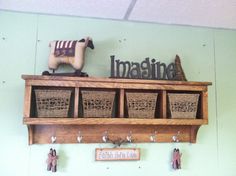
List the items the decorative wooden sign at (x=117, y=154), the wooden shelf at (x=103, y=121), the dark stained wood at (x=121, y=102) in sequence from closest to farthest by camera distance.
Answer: the wooden shelf at (x=103, y=121)
the dark stained wood at (x=121, y=102)
the decorative wooden sign at (x=117, y=154)

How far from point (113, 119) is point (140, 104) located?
8.1 inches

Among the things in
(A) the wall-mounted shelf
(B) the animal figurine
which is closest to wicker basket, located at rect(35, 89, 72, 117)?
(A) the wall-mounted shelf

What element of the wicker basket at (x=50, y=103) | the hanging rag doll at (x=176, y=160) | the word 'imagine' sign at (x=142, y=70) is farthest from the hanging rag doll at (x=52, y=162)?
the hanging rag doll at (x=176, y=160)

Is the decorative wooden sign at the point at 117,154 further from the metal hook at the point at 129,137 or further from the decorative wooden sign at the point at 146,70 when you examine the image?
the decorative wooden sign at the point at 146,70

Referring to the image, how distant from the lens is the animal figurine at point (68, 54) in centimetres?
171

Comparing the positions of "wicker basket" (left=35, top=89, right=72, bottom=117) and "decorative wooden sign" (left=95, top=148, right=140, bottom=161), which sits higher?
"wicker basket" (left=35, top=89, right=72, bottom=117)

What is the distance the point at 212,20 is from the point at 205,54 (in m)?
0.26

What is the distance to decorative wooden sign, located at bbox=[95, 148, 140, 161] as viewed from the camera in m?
1.77

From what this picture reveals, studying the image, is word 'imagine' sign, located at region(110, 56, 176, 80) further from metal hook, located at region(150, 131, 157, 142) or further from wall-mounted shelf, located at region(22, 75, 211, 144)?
metal hook, located at region(150, 131, 157, 142)

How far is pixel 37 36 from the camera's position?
5.97 ft

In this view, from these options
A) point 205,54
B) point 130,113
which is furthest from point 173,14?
point 130,113

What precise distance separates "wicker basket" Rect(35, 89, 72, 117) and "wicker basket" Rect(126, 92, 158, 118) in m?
0.41

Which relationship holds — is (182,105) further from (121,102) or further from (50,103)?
(50,103)

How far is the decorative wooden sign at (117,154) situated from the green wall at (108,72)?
1.4 inches
